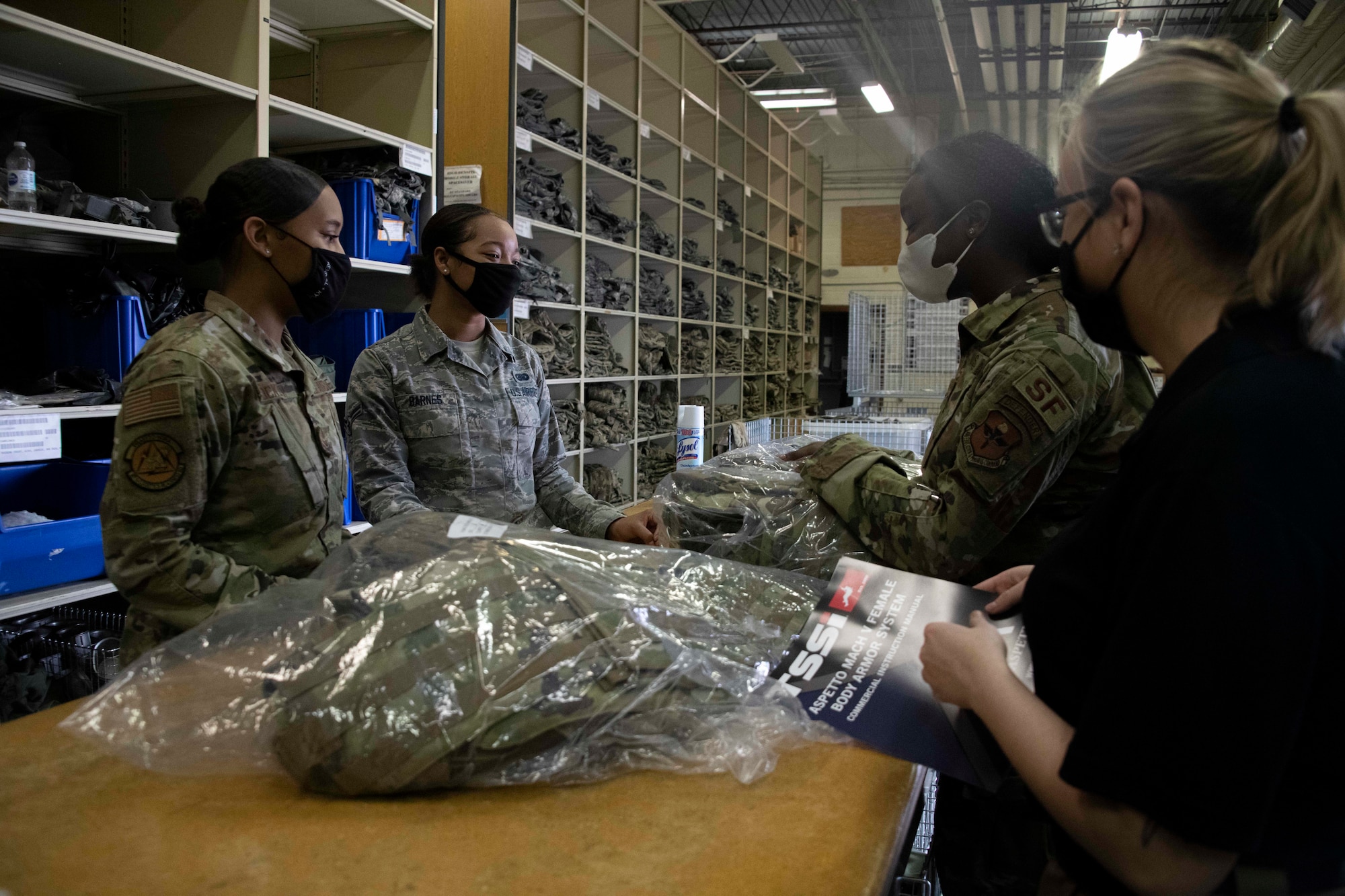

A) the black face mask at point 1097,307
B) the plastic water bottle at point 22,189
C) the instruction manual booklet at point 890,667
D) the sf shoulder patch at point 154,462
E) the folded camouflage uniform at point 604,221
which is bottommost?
the instruction manual booklet at point 890,667

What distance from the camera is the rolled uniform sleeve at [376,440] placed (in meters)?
2.07

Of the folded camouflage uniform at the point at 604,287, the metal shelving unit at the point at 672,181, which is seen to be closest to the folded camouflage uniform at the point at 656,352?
the metal shelving unit at the point at 672,181

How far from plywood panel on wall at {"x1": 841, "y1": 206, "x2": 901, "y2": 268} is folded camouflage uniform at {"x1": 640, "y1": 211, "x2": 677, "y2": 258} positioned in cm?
614

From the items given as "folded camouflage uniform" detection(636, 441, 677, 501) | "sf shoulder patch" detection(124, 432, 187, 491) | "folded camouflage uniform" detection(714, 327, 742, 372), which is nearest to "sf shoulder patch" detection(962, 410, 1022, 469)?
"sf shoulder patch" detection(124, 432, 187, 491)

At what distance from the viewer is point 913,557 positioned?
4.76 ft

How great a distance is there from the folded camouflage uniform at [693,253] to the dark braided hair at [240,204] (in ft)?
18.0

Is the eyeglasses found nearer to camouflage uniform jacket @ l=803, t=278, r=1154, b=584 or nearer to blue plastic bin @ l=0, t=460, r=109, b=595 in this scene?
camouflage uniform jacket @ l=803, t=278, r=1154, b=584

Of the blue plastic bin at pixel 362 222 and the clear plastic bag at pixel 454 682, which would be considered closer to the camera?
the clear plastic bag at pixel 454 682

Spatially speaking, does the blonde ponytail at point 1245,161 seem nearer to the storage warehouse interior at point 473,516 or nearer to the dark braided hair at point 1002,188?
the storage warehouse interior at point 473,516

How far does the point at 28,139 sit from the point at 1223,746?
337 centimetres

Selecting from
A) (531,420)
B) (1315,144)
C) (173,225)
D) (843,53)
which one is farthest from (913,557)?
(843,53)

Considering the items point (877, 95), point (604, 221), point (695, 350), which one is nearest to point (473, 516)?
point (604, 221)

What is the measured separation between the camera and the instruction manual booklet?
89 centimetres

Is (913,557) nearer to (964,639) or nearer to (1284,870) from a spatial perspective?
(964,639)
